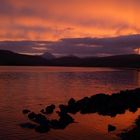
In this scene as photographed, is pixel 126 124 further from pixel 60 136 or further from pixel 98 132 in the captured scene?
pixel 60 136

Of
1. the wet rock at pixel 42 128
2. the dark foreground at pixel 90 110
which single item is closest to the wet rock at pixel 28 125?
the dark foreground at pixel 90 110

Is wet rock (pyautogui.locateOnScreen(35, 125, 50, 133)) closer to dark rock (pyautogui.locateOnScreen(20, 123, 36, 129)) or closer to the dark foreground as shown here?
the dark foreground

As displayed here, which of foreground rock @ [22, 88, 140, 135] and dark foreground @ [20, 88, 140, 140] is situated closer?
dark foreground @ [20, 88, 140, 140]

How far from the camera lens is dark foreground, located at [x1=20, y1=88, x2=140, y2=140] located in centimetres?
2314

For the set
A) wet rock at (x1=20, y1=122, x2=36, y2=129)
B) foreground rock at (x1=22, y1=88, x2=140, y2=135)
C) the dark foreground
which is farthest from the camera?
foreground rock at (x1=22, y1=88, x2=140, y2=135)

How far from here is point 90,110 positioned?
106 feet

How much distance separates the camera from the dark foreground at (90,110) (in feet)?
75.9

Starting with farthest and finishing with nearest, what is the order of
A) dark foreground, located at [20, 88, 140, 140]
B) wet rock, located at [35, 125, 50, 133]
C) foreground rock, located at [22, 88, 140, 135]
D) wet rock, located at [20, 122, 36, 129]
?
1. foreground rock, located at [22, 88, 140, 135]
2. wet rock, located at [20, 122, 36, 129]
3. dark foreground, located at [20, 88, 140, 140]
4. wet rock, located at [35, 125, 50, 133]

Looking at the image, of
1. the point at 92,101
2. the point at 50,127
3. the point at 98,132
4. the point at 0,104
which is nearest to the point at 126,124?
the point at 98,132

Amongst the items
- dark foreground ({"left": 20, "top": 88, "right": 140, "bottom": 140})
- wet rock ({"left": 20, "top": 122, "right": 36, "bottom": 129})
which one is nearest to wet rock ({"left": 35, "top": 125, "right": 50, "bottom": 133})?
dark foreground ({"left": 20, "top": 88, "right": 140, "bottom": 140})

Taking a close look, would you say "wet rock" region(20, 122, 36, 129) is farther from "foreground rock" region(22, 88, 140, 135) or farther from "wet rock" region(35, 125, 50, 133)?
"wet rock" region(35, 125, 50, 133)

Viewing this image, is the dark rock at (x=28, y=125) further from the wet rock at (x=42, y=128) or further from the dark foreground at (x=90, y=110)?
the wet rock at (x=42, y=128)

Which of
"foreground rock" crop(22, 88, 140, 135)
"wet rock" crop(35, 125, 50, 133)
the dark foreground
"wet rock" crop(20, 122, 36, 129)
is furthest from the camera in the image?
"foreground rock" crop(22, 88, 140, 135)

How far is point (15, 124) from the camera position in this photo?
24.5 meters
